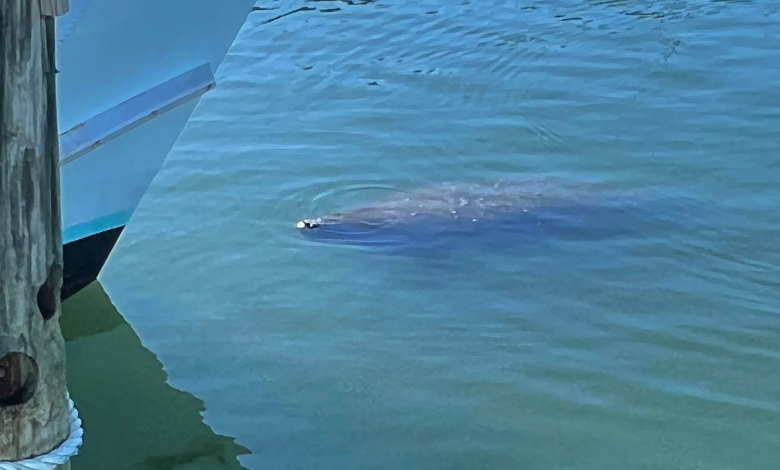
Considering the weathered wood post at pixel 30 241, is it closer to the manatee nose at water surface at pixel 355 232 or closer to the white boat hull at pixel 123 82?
the white boat hull at pixel 123 82

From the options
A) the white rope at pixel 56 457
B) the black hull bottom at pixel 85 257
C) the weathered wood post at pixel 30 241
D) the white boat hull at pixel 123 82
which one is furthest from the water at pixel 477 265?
the weathered wood post at pixel 30 241

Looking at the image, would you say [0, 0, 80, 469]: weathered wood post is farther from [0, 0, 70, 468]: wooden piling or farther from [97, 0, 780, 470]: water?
[97, 0, 780, 470]: water

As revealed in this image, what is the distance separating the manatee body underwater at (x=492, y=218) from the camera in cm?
545

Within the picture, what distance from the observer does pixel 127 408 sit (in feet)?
12.9

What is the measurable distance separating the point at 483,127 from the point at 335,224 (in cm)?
171

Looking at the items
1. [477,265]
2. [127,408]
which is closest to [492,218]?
[477,265]

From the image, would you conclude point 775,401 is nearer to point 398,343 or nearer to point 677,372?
point 677,372

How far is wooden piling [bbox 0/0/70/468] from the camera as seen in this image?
2.12 m

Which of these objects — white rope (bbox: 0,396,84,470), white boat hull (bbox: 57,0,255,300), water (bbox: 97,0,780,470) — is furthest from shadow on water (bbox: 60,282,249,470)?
white rope (bbox: 0,396,84,470)

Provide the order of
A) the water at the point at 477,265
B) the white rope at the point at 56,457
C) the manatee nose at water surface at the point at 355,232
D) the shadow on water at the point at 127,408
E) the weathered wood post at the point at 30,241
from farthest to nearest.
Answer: the manatee nose at water surface at the point at 355,232
the water at the point at 477,265
the shadow on water at the point at 127,408
the white rope at the point at 56,457
the weathered wood post at the point at 30,241

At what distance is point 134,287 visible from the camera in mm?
4992

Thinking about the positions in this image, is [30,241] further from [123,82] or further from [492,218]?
[492,218]

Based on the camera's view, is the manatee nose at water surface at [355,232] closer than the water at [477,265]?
No

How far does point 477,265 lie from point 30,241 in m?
3.17
